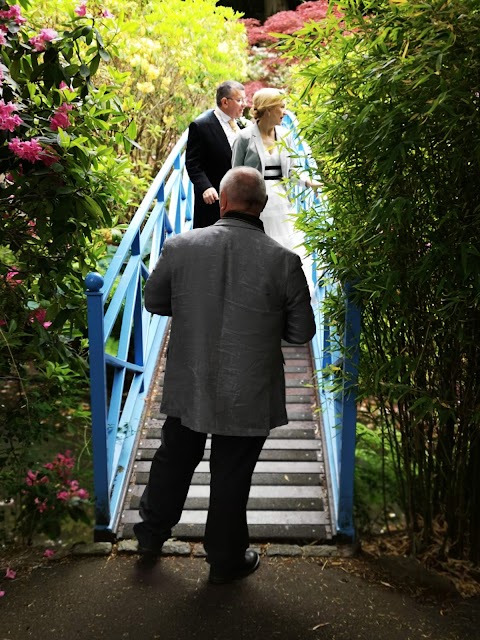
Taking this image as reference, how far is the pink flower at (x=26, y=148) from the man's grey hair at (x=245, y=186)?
29.1 inches

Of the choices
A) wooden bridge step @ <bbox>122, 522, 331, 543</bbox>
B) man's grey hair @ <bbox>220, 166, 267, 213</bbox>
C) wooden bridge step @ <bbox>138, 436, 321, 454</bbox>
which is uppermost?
man's grey hair @ <bbox>220, 166, 267, 213</bbox>

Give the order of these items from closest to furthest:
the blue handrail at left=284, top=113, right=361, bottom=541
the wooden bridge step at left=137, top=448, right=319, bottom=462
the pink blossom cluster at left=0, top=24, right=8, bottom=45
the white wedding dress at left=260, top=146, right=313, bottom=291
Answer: the pink blossom cluster at left=0, top=24, right=8, bottom=45, the blue handrail at left=284, top=113, right=361, bottom=541, the wooden bridge step at left=137, top=448, right=319, bottom=462, the white wedding dress at left=260, top=146, right=313, bottom=291

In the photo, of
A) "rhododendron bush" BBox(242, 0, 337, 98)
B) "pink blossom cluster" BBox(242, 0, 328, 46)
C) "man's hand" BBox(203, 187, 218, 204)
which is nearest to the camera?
"man's hand" BBox(203, 187, 218, 204)

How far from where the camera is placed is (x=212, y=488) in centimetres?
273

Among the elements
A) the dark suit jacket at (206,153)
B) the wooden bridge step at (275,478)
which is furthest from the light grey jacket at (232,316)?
the dark suit jacket at (206,153)

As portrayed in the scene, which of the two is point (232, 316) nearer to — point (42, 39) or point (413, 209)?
point (413, 209)

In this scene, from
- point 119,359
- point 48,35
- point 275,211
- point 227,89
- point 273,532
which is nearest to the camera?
point 48,35

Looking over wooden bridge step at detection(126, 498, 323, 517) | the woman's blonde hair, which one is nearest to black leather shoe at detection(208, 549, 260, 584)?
wooden bridge step at detection(126, 498, 323, 517)

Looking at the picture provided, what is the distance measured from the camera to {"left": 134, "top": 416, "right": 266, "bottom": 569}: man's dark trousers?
8.83 ft

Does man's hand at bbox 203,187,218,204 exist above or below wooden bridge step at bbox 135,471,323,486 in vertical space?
above

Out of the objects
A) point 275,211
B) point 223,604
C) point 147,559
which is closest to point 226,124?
point 275,211

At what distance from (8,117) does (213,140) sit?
208 cm

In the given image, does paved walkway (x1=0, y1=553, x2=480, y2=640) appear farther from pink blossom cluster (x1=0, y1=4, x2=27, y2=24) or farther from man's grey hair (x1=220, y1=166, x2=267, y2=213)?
pink blossom cluster (x1=0, y1=4, x2=27, y2=24)

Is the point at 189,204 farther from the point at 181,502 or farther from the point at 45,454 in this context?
the point at 181,502
